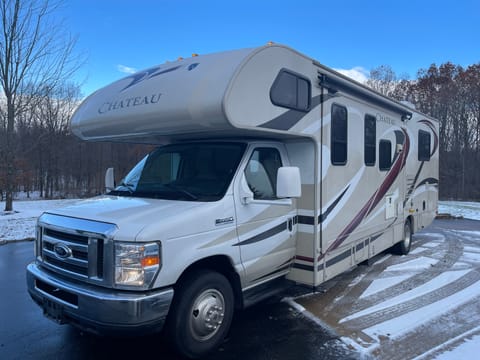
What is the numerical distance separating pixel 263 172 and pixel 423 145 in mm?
6048

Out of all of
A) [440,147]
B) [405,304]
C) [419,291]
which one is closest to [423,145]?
[419,291]

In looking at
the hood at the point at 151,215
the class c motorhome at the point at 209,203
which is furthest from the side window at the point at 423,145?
the hood at the point at 151,215

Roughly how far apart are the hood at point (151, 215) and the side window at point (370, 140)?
11.0ft

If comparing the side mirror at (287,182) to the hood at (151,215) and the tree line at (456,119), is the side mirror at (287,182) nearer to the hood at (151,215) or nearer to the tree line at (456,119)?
the hood at (151,215)

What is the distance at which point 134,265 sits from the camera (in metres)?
3.04

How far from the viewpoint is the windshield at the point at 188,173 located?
12.9ft

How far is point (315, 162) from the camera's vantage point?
4.73m

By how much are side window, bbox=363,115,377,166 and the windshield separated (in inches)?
109

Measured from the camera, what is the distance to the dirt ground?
156 inches

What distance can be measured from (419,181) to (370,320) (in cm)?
507

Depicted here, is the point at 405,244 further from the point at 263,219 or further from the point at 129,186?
the point at 129,186

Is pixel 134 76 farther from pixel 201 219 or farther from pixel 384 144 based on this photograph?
pixel 384 144

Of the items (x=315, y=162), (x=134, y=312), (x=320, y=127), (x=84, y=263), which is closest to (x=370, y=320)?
(x=315, y=162)

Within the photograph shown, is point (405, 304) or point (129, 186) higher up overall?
point (129, 186)
